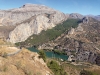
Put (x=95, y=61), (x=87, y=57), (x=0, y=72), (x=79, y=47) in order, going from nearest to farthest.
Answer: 1. (x=0, y=72)
2. (x=95, y=61)
3. (x=87, y=57)
4. (x=79, y=47)

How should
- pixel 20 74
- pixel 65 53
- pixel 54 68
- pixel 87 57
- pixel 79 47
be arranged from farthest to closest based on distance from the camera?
1. pixel 79 47
2. pixel 65 53
3. pixel 87 57
4. pixel 54 68
5. pixel 20 74

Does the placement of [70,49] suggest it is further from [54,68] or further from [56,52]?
[54,68]

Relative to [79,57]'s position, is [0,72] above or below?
above

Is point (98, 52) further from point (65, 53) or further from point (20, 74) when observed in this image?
point (20, 74)

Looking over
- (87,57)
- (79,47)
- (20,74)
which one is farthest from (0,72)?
(79,47)

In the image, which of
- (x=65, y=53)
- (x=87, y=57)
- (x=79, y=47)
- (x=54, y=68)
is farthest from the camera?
(x=79, y=47)

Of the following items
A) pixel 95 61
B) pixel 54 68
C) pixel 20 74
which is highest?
pixel 20 74

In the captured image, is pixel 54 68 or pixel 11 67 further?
pixel 54 68

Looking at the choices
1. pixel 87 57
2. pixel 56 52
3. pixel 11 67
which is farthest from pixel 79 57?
pixel 11 67

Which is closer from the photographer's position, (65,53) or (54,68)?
(54,68)
